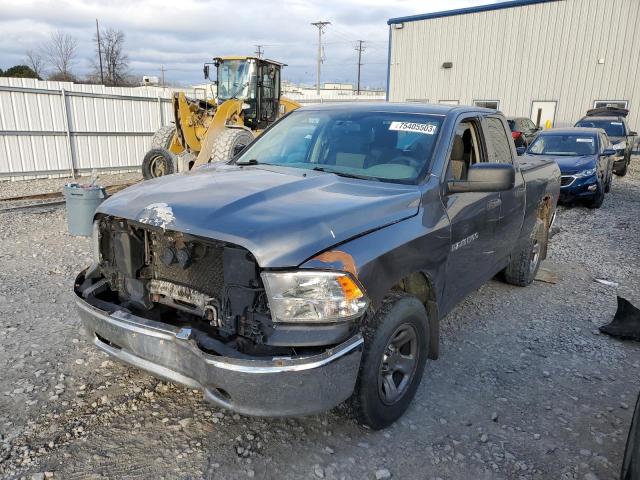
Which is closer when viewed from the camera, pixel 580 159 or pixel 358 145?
pixel 358 145

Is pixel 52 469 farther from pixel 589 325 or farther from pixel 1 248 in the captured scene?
pixel 1 248

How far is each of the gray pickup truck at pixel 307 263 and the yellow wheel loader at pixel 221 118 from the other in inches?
264

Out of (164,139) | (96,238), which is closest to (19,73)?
(164,139)

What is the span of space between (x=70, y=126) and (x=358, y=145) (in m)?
12.5

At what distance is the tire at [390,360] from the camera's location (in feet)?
8.43

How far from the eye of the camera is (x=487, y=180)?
3.12 metres

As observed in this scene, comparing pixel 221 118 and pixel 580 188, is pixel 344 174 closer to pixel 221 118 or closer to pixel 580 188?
pixel 221 118

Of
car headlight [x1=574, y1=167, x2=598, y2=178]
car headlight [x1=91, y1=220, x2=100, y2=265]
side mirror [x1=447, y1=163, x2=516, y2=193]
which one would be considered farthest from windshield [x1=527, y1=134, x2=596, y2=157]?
car headlight [x1=91, y1=220, x2=100, y2=265]

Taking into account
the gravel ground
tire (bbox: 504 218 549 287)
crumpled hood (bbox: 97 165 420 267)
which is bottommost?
the gravel ground

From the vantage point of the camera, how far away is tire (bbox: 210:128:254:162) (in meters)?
9.73

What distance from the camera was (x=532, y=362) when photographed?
12.7ft

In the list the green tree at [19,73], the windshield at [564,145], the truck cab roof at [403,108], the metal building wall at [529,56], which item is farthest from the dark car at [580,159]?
the green tree at [19,73]

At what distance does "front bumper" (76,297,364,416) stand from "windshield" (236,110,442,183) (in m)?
1.39

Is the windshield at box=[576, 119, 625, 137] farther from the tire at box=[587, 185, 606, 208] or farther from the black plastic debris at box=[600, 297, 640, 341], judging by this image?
the black plastic debris at box=[600, 297, 640, 341]
